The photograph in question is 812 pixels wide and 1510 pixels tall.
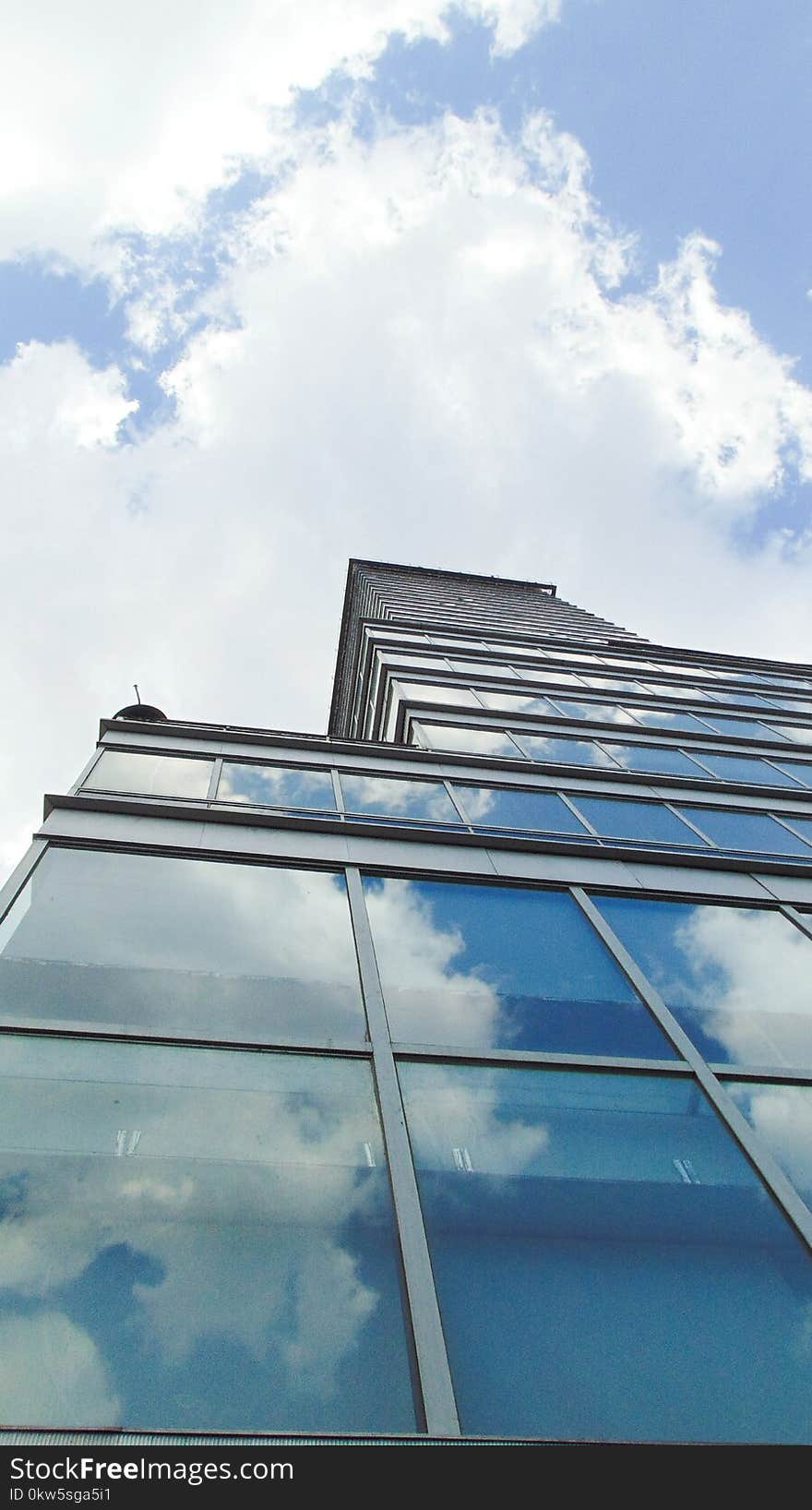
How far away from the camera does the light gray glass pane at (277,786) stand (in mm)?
11672

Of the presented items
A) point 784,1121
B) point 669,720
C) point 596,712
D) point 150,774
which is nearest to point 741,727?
point 669,720

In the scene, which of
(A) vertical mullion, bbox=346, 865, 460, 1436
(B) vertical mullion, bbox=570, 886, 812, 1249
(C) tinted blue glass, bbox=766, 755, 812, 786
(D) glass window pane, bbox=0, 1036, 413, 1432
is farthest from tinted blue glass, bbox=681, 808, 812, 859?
(D) glass window pane, bbox=0, 1036, 413, 1432

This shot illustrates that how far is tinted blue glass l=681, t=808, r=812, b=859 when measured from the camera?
13430 mm

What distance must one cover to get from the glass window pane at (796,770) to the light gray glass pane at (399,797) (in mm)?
7986

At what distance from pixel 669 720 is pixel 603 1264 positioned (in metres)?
17.3

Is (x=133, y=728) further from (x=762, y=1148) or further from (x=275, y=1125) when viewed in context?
(x=762, y=1148)

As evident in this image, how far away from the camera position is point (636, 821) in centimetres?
1364

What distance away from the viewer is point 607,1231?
17.3 feet

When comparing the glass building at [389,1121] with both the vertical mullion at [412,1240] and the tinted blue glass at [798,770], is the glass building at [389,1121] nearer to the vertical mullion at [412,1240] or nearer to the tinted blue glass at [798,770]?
the vertical mullion at [412,1240]

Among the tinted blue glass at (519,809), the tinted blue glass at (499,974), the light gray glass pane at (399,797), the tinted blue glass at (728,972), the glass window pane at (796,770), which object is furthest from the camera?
the glass window pane at (796,770)

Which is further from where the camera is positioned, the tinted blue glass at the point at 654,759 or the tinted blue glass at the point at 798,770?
the tinted blue glass at the point at 798,770

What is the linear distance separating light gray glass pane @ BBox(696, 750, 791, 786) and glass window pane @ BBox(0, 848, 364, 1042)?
416 inches

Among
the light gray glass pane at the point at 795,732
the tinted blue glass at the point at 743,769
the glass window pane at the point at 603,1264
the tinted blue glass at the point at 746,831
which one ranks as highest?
the light gray glass pane at the point at 795,732

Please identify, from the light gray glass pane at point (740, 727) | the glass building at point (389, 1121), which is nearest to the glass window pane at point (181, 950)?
the glass building at point (389, 1121)
